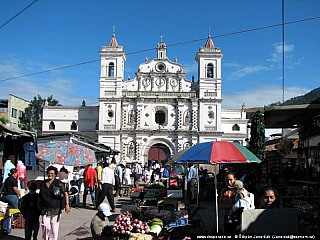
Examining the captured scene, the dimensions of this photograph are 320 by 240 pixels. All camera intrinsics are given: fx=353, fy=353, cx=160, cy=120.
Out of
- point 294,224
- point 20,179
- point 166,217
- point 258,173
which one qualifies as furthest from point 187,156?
point 258,173

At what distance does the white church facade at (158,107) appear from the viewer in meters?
37.3

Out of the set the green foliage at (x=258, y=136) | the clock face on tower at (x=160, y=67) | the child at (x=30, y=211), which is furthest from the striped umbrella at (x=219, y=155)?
the clock face on tower at (x=160, y=67)

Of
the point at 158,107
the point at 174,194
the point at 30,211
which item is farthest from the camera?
the point at 158,107

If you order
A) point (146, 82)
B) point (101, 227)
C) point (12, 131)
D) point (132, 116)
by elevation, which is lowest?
point (101, 227)

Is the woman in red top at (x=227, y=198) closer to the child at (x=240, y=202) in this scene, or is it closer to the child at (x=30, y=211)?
the child at (x=240, y=202)

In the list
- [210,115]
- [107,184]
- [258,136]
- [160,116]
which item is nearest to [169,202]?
[107,184]

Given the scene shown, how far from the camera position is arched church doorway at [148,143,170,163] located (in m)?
37.7

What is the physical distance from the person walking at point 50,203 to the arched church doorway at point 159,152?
101 feet

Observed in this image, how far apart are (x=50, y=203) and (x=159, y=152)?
103 feet

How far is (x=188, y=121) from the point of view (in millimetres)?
37844

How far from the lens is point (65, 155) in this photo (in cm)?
1195

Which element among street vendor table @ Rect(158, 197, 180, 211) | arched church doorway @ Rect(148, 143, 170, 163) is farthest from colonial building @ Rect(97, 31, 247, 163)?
street vendor table @ Rect(158, 197, 180, 211)

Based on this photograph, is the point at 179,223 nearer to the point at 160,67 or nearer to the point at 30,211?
the point at 30,211

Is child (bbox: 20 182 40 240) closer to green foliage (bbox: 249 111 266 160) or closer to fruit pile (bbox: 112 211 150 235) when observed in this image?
fruit pile (bbox: 112 211 150 235)
